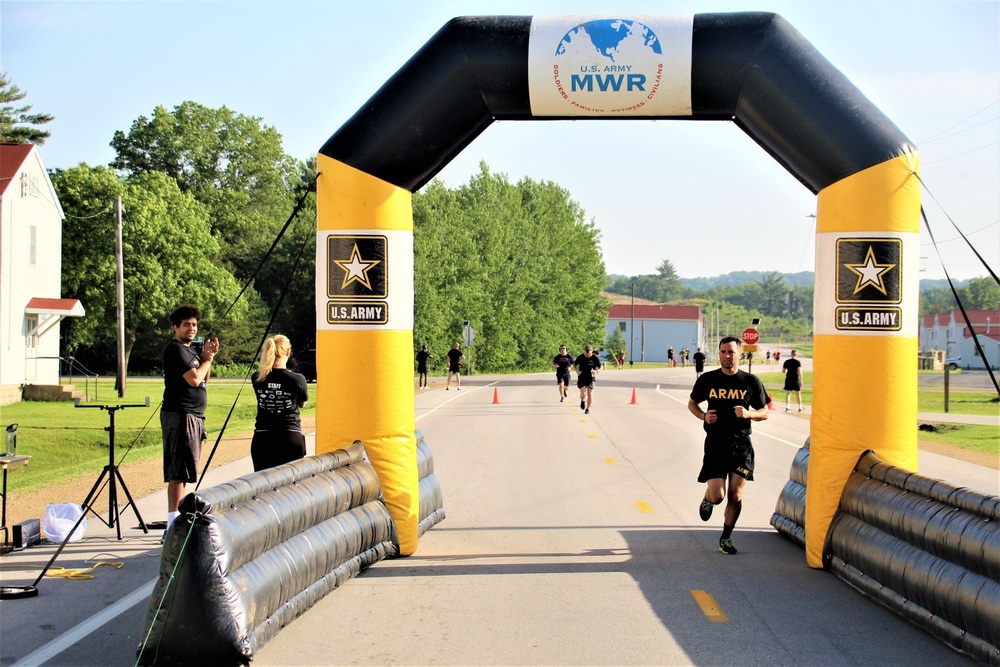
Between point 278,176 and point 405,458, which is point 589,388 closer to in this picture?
point 405,458

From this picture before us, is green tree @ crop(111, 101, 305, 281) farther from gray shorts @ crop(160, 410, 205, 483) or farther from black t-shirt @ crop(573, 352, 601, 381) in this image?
gray shorts @ crop(160, 410, 205, 483)

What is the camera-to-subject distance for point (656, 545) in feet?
31.2

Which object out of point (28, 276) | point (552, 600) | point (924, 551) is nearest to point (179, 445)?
point (552, 600)

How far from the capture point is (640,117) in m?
9.11

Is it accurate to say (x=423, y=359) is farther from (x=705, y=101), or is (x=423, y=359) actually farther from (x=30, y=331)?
(x=705, y=101)

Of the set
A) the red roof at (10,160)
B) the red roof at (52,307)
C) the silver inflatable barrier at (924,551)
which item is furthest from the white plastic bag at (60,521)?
the red roof at (52,307)

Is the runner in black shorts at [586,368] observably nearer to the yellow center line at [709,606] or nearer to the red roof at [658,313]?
the yellow center line at [709,606]

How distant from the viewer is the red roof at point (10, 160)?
1382 inches

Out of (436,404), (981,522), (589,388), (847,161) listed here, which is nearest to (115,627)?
(981,522)

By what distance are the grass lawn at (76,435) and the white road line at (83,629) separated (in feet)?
22.5

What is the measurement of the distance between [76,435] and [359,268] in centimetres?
1893

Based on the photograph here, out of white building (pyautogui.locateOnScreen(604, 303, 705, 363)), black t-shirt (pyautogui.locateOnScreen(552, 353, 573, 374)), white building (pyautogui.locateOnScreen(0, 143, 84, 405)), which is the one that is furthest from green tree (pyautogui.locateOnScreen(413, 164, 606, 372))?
white building (pyautogui.locateOnScreen(604, 303, 705, 363))

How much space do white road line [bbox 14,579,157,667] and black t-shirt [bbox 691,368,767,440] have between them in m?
5.00

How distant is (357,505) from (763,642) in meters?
3.57
